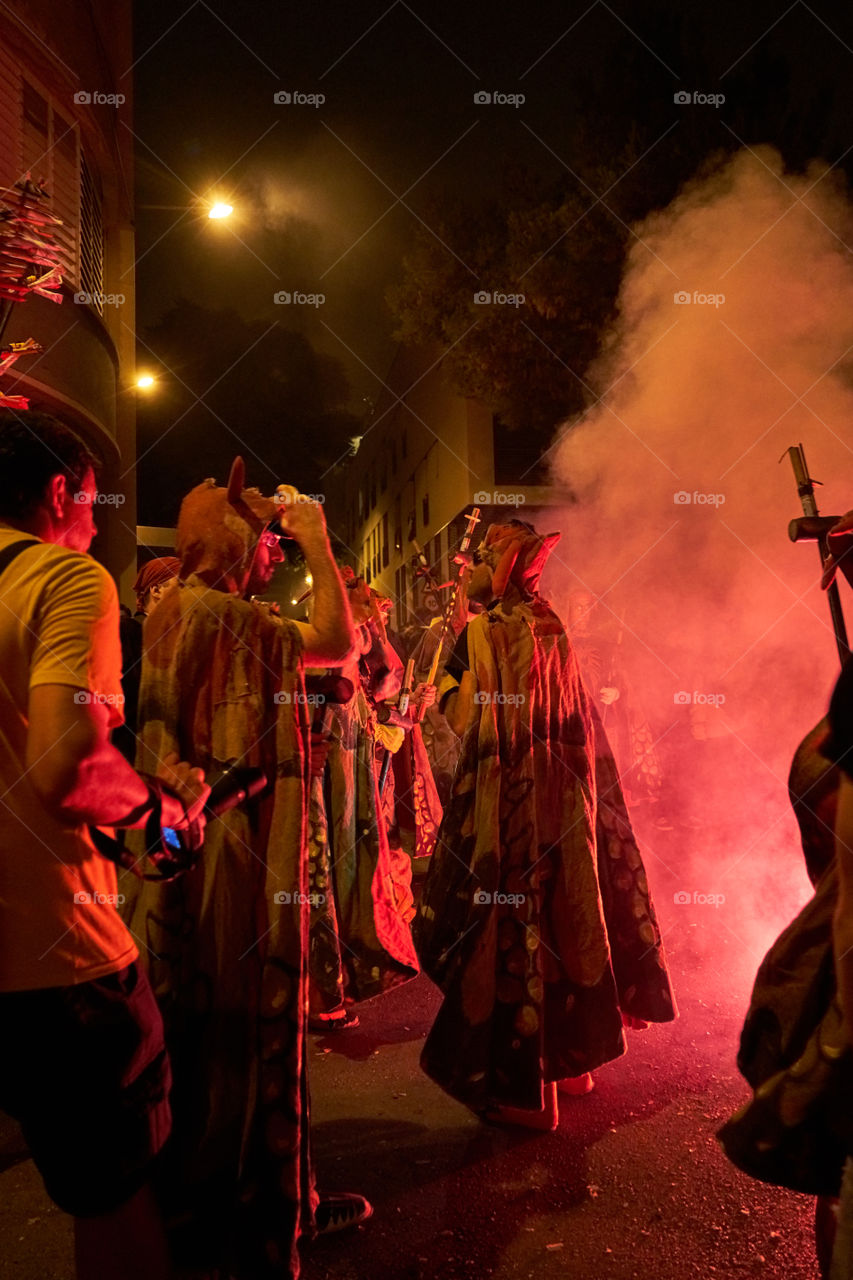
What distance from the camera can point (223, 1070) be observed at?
2.34 metres

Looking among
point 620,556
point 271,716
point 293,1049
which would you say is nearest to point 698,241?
point 620,556

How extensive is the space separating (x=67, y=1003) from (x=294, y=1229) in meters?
1.03

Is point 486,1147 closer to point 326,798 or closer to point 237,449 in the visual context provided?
point 326,798

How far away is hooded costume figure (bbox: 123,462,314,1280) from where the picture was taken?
89.0 inches

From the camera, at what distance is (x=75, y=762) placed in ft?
5.56

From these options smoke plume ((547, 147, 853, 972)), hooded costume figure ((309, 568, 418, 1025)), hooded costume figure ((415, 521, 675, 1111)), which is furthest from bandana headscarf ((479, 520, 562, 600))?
smoke plume ((547, 147, 853, 972))
